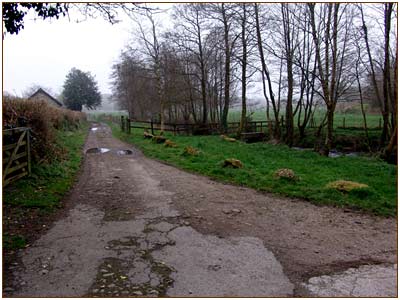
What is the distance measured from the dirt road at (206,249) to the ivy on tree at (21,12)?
342cm

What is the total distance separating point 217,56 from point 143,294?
2850 centimetres

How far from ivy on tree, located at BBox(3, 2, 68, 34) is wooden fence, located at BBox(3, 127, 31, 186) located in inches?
137

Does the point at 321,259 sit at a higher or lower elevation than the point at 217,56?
lower

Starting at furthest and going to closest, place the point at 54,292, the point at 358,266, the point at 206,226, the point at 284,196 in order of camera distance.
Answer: the point at 284,196 < the point at 206,226 < the point at 358,266 < the point at 54,292

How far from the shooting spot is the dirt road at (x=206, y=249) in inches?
154

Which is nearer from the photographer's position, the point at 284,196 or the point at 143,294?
the point at 143,294

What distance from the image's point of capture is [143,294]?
3734 millimetres

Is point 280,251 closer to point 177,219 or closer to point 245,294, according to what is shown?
point 245,294

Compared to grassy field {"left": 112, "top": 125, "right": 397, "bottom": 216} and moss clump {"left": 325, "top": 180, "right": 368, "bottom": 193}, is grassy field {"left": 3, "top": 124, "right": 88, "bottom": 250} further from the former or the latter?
moss clump {"left": 325, "top": 180, "right": 368, "bottom": 193}

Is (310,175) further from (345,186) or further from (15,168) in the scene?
(15,168)

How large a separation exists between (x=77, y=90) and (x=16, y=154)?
51465mm

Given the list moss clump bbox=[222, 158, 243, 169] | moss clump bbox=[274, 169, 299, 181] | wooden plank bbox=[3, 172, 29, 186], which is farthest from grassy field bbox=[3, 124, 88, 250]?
moss clump bbox=[274, 169, 299, 181]

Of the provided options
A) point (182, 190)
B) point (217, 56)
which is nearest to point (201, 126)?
point (217, 56)

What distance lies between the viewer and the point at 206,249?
4969 mm
